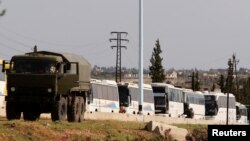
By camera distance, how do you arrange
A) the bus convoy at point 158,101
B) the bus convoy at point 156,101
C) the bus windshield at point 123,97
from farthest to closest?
1. the bus windshield at point 123,97
2. the bus convoy at point 158,101
3. the bus convoy at point 156,101

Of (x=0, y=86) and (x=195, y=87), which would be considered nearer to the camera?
(x=0, y=86)

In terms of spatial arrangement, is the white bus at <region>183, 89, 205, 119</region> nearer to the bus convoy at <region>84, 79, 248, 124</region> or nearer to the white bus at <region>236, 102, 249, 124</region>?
the bus convoy at <region>84, 79, 248, 124</region>

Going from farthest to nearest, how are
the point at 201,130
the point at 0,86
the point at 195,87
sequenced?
the point at 195,87 < the point at 0,86 < the point at 201,130

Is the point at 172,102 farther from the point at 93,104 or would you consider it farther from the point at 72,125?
the point at 72,125

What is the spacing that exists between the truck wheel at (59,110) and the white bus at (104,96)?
25.9 m

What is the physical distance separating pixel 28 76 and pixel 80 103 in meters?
4.20

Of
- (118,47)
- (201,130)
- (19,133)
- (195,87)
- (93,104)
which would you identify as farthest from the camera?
(195,87)

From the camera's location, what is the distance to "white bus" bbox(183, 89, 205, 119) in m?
80.6

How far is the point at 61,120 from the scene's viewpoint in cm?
2898

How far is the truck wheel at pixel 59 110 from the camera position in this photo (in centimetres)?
2847

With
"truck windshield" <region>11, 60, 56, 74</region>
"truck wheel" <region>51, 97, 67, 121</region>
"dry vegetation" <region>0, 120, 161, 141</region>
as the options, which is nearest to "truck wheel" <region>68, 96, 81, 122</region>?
"truck wheel" <region>51, 97, 67, 121</region>

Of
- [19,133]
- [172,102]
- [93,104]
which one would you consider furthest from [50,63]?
[172,102]

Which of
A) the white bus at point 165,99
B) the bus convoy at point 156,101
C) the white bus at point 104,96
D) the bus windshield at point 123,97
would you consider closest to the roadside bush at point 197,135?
the bus convoy at point 156,101

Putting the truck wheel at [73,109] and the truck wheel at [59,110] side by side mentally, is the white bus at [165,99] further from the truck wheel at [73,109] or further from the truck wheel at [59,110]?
the truck wheel at [59,110]
